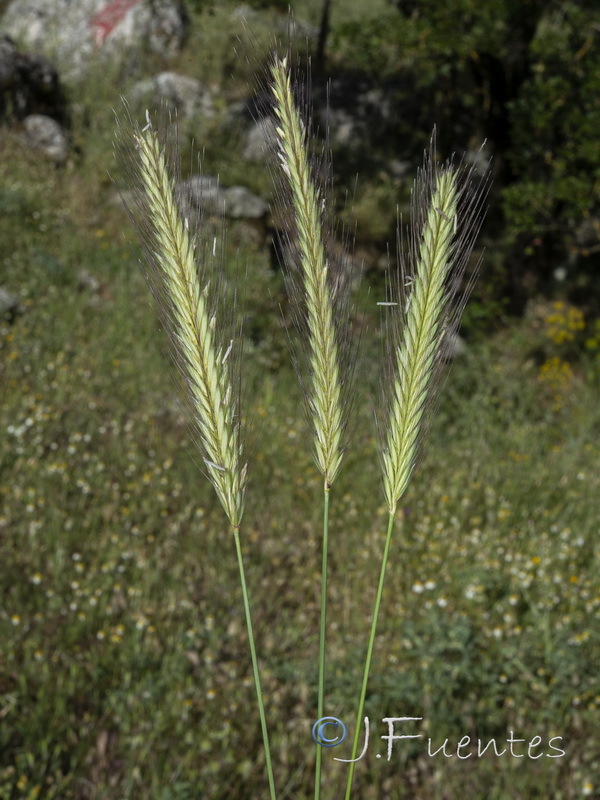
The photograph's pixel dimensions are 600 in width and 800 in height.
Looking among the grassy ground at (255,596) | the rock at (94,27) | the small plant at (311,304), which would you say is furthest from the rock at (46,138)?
the small plant at (311,304)

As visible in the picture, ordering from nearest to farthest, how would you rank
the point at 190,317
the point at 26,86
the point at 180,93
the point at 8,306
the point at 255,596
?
the point at 190,317, the point at 255,596, the point at 8,306, the point at 26,86, the point at 180,93

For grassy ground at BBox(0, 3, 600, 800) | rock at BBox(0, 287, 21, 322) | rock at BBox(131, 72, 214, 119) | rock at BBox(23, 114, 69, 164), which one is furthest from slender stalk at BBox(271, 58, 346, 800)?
rock at BBox(131, 72, 214, 119)

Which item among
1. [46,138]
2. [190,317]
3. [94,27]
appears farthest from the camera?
[94,27]

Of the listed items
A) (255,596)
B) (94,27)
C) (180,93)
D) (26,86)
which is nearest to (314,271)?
(255,596)

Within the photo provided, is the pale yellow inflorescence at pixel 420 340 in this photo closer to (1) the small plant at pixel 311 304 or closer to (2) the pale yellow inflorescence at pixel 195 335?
(1) the small plant at pixel 311 304

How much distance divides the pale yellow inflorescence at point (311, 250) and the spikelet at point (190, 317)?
0.13 metres

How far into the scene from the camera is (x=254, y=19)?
1395 cm

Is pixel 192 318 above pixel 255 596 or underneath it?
above

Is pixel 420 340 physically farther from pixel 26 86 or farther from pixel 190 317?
pixel 26 86

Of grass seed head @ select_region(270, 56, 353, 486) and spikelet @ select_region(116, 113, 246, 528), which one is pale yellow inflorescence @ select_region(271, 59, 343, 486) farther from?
spikelet @ select_region(116, 113, 246, 528)

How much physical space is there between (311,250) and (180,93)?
10.2 metres

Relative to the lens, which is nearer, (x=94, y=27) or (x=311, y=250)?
(x=311, y=250)

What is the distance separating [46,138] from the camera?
28.7 feet

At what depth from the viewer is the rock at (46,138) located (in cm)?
870
